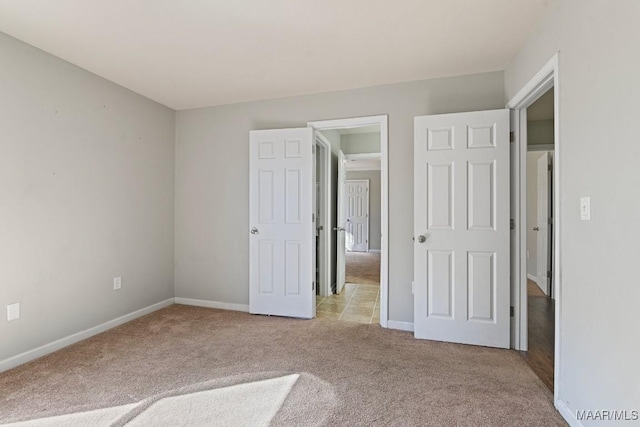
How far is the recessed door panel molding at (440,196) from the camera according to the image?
2.74 meters

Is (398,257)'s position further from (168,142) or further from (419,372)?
(168,142)

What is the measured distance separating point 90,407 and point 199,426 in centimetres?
71

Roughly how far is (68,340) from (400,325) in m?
2.96

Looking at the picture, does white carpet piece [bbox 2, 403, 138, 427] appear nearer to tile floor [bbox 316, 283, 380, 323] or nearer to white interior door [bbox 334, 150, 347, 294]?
tile floor [bbox 316, 283, 380, 323]

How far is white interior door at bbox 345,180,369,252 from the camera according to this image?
9.16 m

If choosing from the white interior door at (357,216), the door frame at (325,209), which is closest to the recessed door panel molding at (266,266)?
the door frame at (325,209)

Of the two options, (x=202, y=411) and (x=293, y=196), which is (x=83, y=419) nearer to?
(x=202, y=411)

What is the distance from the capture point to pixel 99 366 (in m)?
2.29

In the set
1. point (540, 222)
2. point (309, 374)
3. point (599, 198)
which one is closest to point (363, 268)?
point (540, 222)

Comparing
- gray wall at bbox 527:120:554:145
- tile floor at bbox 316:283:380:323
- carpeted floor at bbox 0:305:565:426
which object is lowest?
tile floor at bbox 316:283:380:323

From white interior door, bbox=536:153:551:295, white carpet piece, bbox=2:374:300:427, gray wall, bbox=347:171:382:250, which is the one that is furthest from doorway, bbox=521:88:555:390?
gray wall, bbox=347:171:382:250

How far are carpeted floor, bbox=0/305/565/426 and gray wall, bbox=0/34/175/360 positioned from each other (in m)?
0.38

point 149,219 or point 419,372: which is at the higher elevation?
point 149,219

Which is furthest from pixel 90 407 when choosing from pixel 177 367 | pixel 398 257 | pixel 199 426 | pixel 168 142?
pixel 168 142
